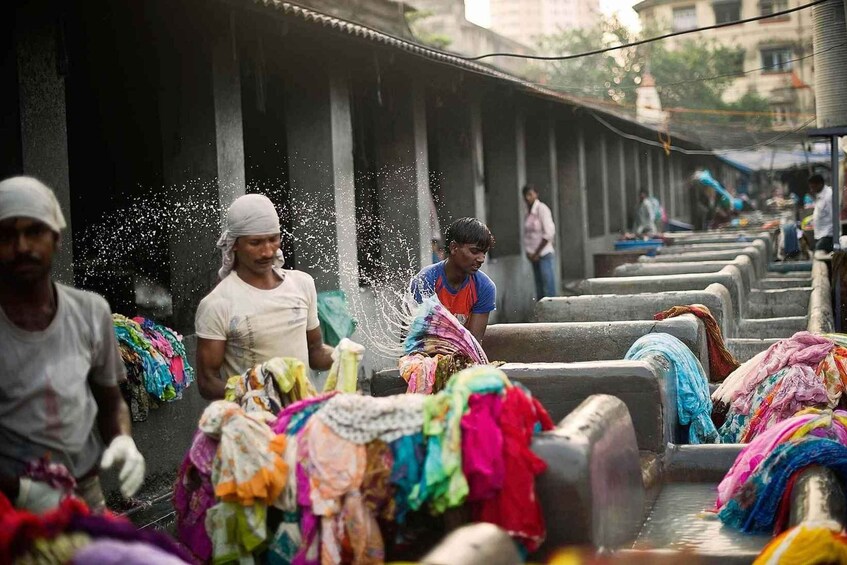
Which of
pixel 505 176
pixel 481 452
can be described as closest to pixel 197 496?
pixel 481 452

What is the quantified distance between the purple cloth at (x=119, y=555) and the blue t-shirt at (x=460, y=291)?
13.2 feet

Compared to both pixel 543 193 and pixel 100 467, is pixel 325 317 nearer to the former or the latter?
pixel 100 467

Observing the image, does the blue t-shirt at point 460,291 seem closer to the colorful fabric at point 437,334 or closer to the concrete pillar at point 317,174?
the colorful fabric at point 437,334

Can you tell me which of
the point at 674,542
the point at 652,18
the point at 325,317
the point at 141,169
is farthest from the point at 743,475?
the point at 652,18

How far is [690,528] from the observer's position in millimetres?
5629

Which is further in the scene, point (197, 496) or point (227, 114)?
point (227, 114)

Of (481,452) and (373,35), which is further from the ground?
(373,35)

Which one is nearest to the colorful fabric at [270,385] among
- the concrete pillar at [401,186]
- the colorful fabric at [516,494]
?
the colorful fabric at [516,494]

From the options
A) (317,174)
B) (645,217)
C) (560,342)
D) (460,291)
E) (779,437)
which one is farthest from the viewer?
(645,217)

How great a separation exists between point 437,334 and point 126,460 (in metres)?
2.65

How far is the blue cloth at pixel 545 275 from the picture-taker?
1802 centimetres

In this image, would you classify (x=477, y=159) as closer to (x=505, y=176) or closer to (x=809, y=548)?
(x=505, y=176)

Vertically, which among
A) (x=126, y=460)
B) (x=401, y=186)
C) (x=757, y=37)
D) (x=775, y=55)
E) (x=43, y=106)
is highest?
(x=757, y=37)

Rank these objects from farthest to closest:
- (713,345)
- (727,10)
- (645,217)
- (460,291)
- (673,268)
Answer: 1. (727,10)
2. (645,217)
3. (673,268)
4. (713,345)
5. (460,291)
